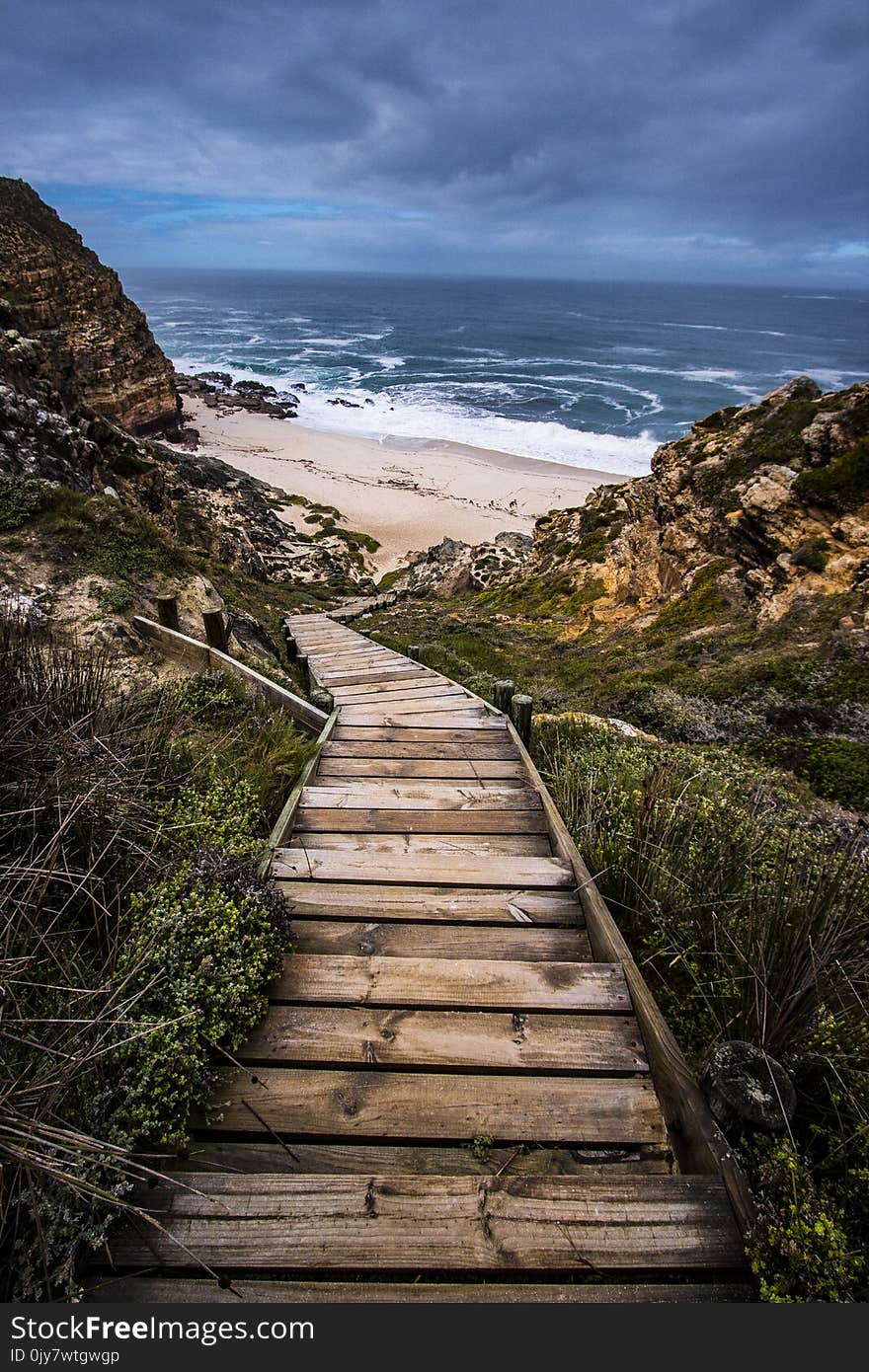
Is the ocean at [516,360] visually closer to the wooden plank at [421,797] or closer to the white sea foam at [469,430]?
the white sea foam at [469,430]

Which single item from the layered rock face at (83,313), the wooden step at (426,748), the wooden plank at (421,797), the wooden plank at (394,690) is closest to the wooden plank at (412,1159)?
the wooden plank at (421,797)

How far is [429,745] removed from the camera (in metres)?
5.10

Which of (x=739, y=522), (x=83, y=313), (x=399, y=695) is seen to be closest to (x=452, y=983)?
(x=399, y=695)

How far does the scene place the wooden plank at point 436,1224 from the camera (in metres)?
1.67

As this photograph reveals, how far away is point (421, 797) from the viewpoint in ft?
13.6

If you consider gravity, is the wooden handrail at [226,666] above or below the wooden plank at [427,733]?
above

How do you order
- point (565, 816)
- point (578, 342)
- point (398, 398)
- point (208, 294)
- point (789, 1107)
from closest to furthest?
point (789, 1107), point (565, 816), point (398, 398), point (578, 342), point (208, 294)

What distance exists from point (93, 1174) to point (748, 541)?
440 inches

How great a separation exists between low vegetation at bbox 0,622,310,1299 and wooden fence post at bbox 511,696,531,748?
8.14 feet

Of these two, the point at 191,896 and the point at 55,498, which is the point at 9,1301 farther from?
the point at 55,498

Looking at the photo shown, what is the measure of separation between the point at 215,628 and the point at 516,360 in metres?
67.4

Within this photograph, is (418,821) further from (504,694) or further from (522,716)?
(504,694)

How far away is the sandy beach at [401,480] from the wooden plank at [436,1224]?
22.3 meters

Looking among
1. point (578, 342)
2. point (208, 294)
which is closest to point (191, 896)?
point (578, 342)
